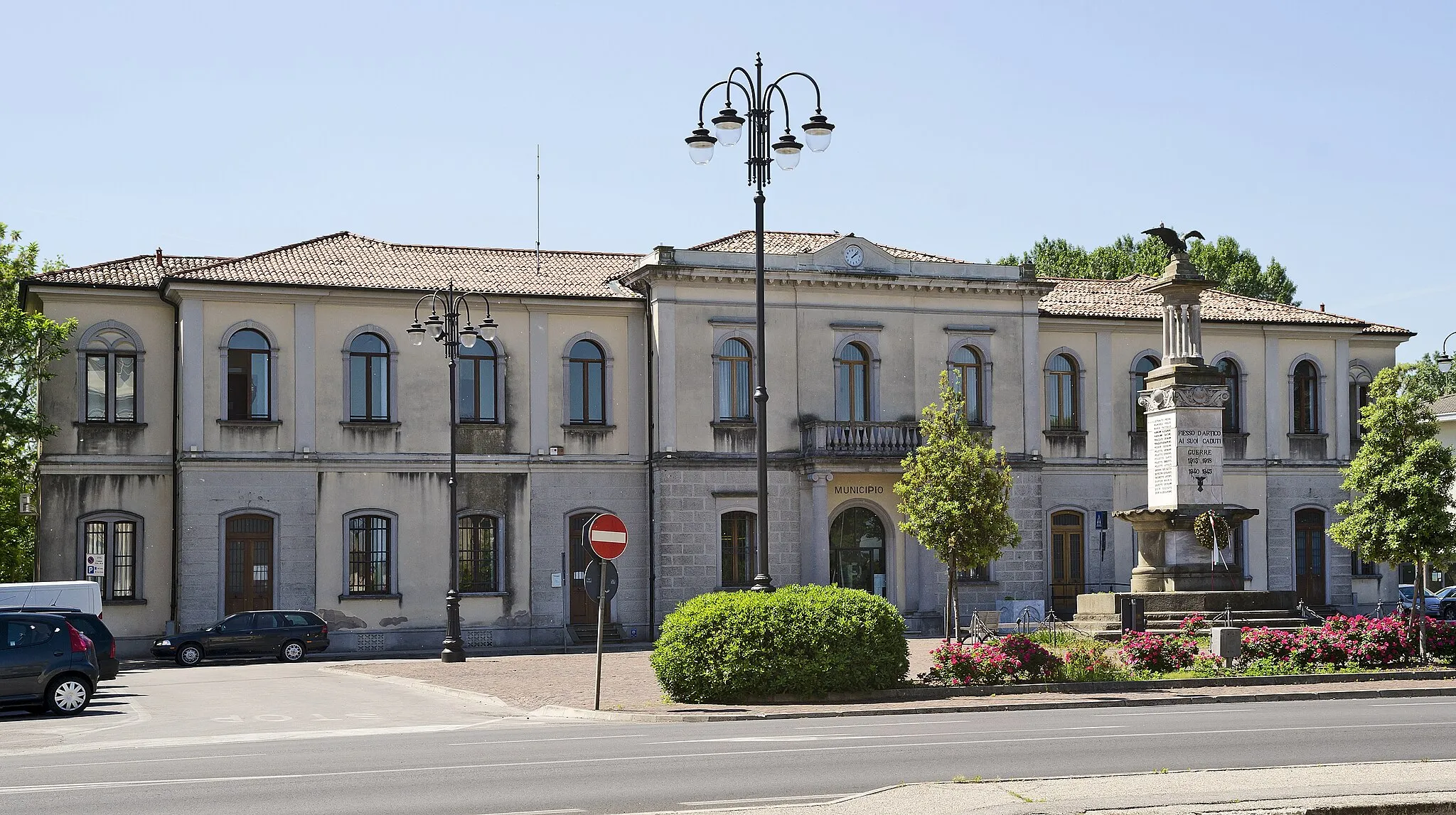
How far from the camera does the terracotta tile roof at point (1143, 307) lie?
45.5m

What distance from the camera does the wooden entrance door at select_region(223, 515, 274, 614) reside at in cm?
3734

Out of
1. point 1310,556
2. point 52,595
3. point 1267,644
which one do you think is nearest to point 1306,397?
point 1310,556

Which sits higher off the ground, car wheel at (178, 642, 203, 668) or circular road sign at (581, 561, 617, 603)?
circular road sign at (581, 561, 617, 603)

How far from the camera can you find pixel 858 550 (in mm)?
41812

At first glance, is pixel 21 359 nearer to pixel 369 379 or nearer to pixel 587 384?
pixel 369 379

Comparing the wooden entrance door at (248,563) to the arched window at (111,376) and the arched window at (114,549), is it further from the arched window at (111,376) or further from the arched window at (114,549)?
the arched window at (111,376)

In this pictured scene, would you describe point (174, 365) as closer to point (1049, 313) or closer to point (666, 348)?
point (666, 348)

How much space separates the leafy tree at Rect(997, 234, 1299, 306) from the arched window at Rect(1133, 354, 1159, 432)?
1866cm

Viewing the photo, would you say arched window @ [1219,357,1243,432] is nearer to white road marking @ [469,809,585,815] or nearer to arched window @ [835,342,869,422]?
arched window @ [835,342,869,422]

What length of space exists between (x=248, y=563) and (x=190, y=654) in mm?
3212

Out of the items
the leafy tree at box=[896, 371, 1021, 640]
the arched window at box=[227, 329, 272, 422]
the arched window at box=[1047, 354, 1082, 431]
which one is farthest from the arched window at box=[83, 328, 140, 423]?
the arched window at box=[1047, 354, 1082, 431]

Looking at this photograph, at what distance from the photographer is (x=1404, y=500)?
26.4m

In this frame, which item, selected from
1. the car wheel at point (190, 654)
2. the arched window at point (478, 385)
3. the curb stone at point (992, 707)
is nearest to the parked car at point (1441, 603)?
the curb stone at point (992, 707)

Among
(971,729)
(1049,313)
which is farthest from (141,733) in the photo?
(1049,313)
